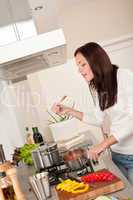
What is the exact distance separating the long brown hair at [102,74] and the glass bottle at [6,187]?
1.90ft

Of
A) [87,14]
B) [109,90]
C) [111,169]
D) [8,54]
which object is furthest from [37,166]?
[87,14]

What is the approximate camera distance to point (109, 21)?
3150 mm

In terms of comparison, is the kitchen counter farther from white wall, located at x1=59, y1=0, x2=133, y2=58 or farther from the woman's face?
white wall, located at x1=59, y1=0, x2=133, y2=58

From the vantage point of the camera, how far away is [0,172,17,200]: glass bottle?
1.20m

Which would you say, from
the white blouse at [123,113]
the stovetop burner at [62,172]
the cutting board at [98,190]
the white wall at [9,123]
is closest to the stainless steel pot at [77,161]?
the stovetop burner at [62,172]

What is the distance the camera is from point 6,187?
1222mm

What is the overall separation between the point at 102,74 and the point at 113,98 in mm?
127

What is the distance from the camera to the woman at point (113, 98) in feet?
4.75

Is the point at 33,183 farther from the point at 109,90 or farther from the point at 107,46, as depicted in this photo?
the point at 107,46

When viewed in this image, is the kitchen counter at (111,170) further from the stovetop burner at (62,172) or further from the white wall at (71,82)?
the white wall at (71,82)

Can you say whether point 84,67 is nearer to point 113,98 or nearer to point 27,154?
point 113,98

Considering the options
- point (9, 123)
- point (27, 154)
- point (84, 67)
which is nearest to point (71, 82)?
point (9, 123)

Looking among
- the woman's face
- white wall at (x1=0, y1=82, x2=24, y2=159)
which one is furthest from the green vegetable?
the woman's face

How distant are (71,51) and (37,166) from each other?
1.71 meters
